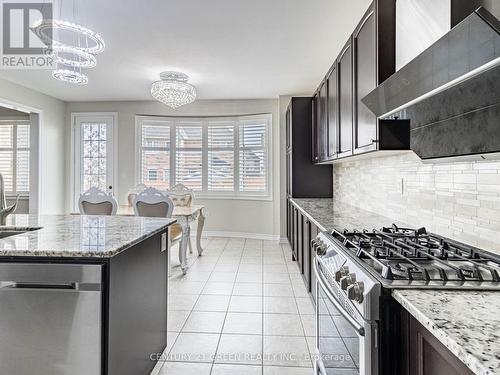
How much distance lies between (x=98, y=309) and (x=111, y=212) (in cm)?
249

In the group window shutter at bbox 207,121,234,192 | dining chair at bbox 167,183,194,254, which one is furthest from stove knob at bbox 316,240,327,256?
window shutter at bbox 207,121,234,192

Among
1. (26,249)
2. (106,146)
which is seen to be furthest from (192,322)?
(106,146)

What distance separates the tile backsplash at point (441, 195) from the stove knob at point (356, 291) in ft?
2.36

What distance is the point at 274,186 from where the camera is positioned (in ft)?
19.4

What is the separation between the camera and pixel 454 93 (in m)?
1.37

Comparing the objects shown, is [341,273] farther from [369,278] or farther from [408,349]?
[408,349]

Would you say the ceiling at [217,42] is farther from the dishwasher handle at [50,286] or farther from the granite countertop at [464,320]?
the granite countertop at [464,320]

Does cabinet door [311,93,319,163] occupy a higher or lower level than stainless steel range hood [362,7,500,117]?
higher

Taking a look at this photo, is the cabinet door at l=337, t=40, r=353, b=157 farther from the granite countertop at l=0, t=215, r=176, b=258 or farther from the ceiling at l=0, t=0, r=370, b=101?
the granite countertop at l=0, t=215, r=176, b=258

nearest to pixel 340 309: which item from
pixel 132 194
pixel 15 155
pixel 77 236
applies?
pixel 77 236

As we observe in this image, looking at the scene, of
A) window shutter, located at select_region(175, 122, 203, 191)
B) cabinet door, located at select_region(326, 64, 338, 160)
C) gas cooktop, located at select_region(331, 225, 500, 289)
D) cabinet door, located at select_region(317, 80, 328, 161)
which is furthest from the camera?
window shutter, located at select_region(175, 122, 203, 191)

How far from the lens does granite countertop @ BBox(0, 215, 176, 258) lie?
1.32 m

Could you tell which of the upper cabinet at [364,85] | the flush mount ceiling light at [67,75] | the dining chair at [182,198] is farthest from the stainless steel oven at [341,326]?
the dining chair at [182,198]

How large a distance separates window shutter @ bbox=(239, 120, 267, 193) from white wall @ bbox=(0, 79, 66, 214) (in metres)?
3.73
